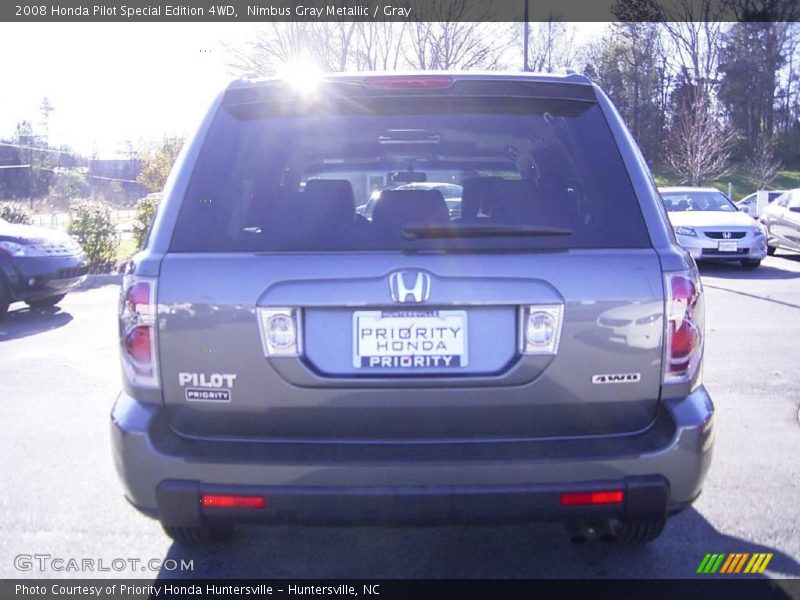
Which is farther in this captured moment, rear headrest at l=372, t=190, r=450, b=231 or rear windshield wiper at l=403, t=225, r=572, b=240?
rear headrest at l=372, t=190, r=450, b=231

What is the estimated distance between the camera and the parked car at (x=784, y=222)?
16.9m

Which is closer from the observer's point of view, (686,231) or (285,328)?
(285,328)

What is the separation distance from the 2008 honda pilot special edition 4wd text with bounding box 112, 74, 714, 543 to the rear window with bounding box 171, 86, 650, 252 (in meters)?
0.01

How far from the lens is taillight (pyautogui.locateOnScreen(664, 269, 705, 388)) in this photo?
2.93 m

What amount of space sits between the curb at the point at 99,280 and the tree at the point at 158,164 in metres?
7.98

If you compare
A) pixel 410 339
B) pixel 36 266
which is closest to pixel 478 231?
pixel 410 339

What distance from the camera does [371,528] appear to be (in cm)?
409

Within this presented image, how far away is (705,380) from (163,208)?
528cm

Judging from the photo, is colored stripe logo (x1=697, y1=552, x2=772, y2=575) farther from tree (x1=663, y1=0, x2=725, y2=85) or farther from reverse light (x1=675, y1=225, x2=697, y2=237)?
tree (x1=663, y1=0, x2=725, y2=85)

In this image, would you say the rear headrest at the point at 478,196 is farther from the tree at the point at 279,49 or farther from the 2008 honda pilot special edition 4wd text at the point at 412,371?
the tree at the point at 279,49

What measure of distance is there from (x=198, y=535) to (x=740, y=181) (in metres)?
60.7

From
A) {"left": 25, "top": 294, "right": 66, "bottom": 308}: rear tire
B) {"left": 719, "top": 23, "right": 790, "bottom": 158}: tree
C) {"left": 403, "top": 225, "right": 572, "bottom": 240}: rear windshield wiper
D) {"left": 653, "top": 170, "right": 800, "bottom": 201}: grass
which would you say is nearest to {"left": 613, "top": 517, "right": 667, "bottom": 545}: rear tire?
{"left": 403, "top": 225, "right": 572, "bottom": 240}: rear windshield wiper

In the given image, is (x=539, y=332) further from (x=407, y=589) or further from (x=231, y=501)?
(x=407, y=589)

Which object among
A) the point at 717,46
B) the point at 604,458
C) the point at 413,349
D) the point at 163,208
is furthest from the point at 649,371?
the point at 717,46
